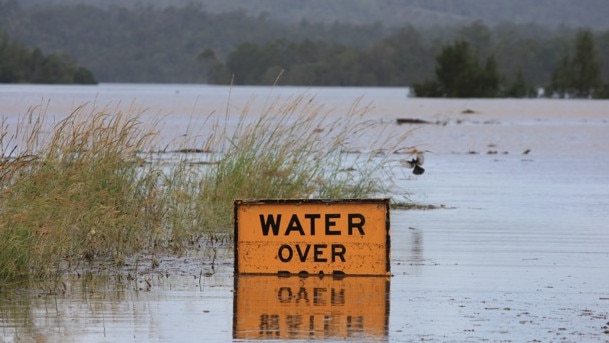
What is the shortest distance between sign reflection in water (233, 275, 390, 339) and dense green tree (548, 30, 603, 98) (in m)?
101

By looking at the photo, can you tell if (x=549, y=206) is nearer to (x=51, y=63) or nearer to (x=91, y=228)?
(x=91, y=228)

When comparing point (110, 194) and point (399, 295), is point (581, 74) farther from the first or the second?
point (399, 295)

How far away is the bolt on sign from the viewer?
1148 cm

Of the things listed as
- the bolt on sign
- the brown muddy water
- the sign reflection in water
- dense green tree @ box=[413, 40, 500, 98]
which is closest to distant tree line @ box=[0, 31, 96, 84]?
dense green tree @ box=[413, 40, 500, 98]

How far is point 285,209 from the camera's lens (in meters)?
11.6

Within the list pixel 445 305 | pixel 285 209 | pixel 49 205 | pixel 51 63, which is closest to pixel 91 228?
pixel 49 205

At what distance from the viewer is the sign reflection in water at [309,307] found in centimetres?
898

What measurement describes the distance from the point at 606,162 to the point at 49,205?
21627 millimetres

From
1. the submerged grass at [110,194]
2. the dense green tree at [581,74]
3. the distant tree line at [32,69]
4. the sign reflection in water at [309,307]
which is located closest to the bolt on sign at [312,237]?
the sign reflection in water at [309,307]

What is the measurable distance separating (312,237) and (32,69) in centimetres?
15864

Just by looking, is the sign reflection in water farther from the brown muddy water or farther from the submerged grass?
the submerged grass

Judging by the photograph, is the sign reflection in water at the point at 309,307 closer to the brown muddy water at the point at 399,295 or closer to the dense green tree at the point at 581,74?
the brown muddy water at the point at 399,295

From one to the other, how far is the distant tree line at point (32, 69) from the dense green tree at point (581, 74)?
67.9 metres

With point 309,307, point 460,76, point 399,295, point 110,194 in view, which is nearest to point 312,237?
point 399,295
